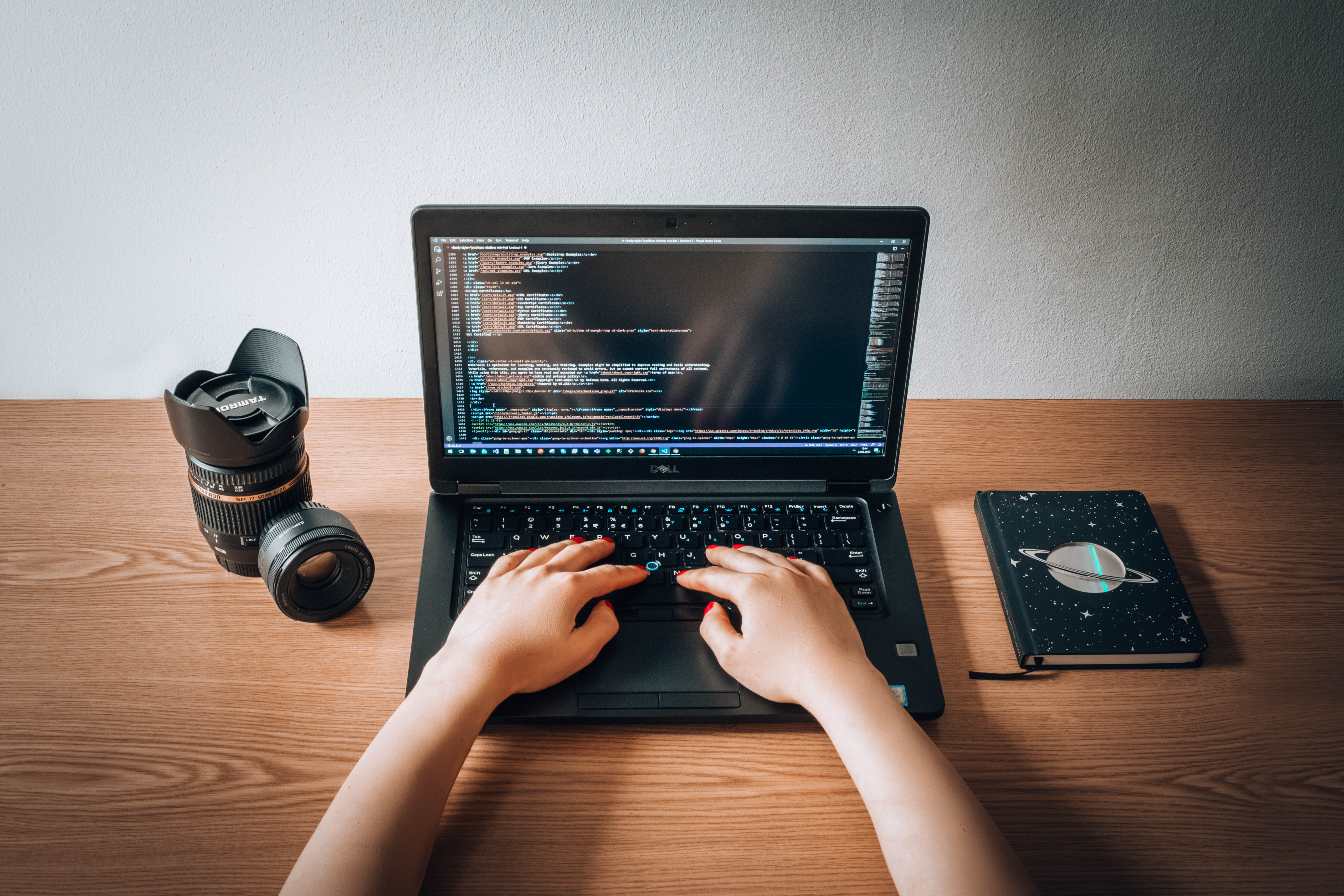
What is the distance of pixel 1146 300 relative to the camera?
0.96m

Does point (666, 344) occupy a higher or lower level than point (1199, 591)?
higher

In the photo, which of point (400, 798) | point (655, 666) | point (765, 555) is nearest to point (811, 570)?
point (765, 555)

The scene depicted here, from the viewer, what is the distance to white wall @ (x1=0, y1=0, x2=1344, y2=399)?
80cm

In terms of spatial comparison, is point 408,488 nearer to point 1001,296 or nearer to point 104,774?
point 104,774

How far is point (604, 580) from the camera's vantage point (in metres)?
Answer: 0.68

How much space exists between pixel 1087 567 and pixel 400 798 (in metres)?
0.65

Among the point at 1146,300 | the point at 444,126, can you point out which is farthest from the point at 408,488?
the point at 1146,300

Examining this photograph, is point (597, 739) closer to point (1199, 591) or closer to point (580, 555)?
point (580, 555)

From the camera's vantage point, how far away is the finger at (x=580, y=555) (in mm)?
690

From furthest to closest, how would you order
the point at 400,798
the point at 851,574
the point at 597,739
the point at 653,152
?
the point at 653,152 < the point at 851,574 < the point at 597,739 < the point at 400,798

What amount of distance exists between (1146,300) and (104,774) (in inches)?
46.8

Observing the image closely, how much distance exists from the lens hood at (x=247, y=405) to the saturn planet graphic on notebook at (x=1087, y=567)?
0.71 m

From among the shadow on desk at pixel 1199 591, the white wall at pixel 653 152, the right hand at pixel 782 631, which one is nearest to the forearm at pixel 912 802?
the right hand at pixel 782 631

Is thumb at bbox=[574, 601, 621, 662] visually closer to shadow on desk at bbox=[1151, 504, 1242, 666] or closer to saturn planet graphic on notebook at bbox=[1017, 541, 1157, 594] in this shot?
saturn planet graphic on notebook at bbox=[1017, 541, 1157, 594]
